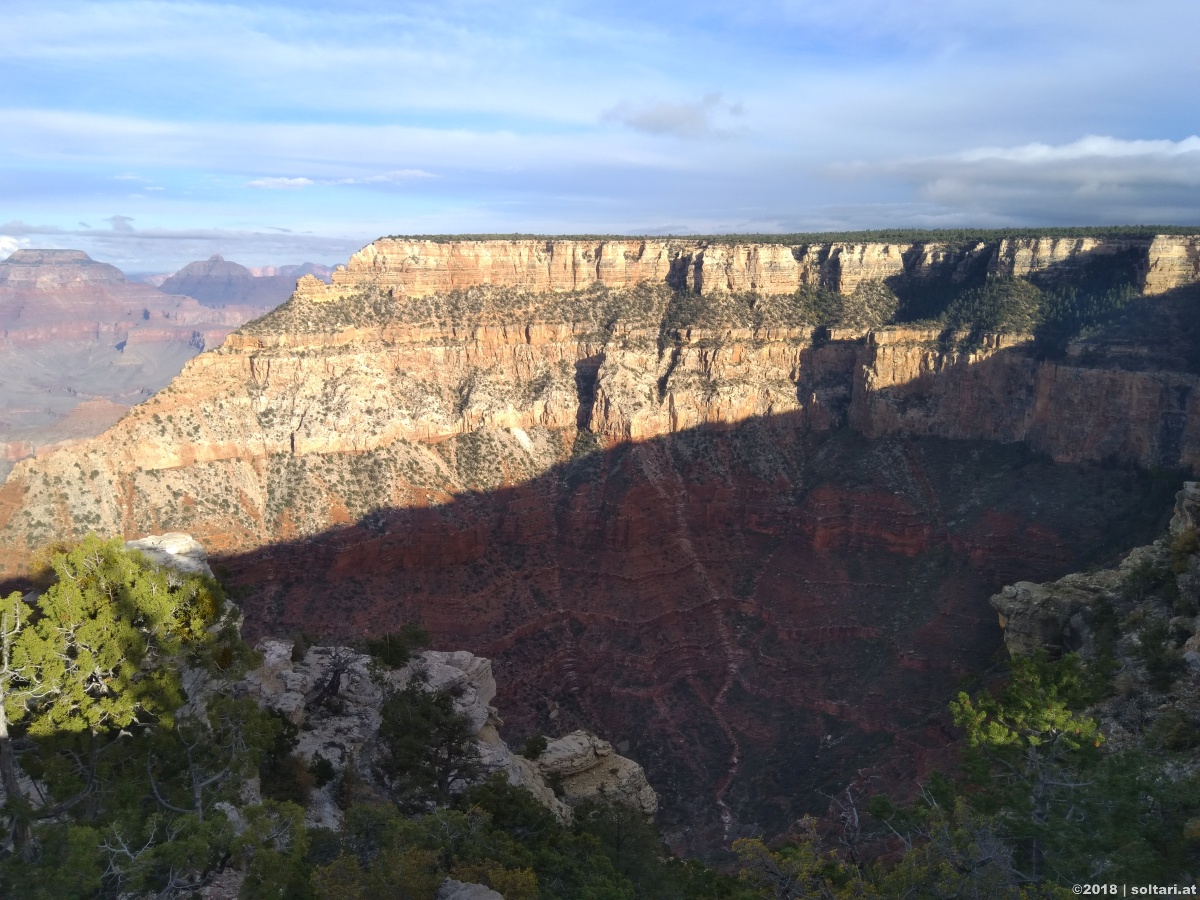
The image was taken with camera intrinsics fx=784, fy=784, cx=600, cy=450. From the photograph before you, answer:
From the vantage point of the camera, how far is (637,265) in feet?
312

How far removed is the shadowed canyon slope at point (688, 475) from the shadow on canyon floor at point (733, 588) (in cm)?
27

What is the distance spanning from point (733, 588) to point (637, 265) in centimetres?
4302

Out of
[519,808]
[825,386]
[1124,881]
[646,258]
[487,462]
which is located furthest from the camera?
[646,258]

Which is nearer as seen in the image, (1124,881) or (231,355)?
(1124,881)

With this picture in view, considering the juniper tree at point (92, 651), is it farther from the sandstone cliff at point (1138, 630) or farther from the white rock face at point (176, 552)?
the sandstone cliff at point (1138, 630)

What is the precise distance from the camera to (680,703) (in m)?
61.2

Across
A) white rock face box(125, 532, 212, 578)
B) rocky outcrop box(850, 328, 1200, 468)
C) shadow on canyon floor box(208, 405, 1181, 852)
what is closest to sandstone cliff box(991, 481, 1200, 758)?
shadow on canyon floor box(208, 405, 1181, 852)

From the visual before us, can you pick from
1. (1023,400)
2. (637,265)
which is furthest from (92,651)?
(637,265)

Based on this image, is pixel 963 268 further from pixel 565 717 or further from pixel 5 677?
pixel 5 677

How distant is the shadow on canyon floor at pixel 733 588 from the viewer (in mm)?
55219

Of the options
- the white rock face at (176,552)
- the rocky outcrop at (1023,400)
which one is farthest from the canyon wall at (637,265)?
the white rock face at (176,552)

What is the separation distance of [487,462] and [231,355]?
1035 inches

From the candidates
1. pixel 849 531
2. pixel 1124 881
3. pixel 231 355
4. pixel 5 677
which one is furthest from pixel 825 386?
pixel 5 677

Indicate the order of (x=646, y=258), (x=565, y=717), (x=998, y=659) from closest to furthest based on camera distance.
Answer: (x=998, y=659) < (x=565, y=717) < (x=646, y=258)
